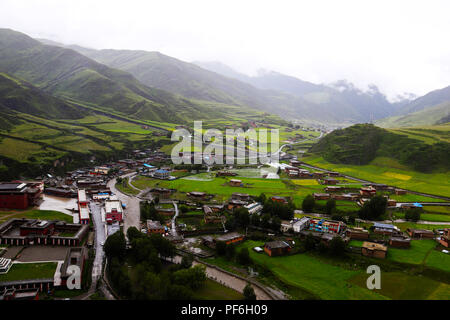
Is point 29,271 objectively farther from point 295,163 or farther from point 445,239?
point 295,163

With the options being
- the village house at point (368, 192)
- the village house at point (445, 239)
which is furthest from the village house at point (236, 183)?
the village house at point (445, 239)

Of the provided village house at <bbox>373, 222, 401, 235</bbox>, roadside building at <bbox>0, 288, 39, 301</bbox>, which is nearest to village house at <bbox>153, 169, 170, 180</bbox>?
village house at <bbox>373, 222, 401, 235</bbox>

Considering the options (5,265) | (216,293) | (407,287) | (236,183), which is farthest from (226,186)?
(5,265)

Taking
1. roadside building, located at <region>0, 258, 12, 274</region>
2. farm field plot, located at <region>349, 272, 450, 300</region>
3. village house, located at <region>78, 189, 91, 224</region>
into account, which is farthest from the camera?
village house, located at <region>78, 189, 91, 224</region>

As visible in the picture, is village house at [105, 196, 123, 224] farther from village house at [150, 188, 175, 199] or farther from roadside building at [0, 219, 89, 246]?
village house at [150, 188, 175, 199]

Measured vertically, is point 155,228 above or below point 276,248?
above
